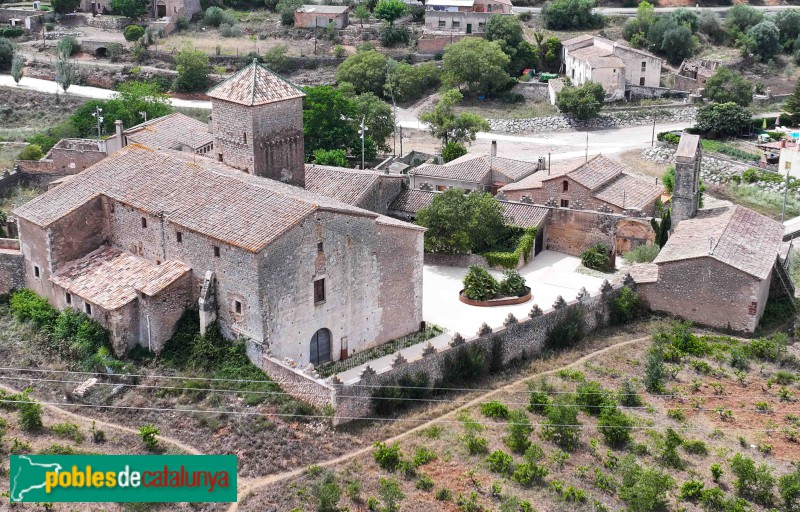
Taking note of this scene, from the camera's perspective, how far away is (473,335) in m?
42.9

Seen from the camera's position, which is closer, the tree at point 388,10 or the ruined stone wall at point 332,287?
the ruined stone wall at point 332,287

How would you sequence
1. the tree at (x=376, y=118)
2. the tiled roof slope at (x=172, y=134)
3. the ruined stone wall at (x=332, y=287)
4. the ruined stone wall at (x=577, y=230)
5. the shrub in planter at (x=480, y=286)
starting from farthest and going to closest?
the tree at (x=376, y=118)
the tiled roof slope at (x=172, y=134)
the ruined stone wall at (x=577, y=230)
the shrub in planter at (x=480, y=286)
the ruined stone wall at (x=332, y=287)

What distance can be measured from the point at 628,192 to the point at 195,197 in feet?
74.1

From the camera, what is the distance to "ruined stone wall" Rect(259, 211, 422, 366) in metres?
38.7

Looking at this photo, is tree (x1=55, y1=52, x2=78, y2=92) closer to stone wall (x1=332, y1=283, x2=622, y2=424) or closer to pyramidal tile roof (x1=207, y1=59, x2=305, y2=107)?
pyramidal tile roof (x1=207, y1=59, x2=305, y2=107)

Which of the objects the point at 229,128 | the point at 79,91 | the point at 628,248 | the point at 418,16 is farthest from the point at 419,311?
the point at 418,16

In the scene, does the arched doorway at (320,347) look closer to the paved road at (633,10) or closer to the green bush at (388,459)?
the green bush at (388,459)

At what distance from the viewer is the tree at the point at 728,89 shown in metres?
79.6

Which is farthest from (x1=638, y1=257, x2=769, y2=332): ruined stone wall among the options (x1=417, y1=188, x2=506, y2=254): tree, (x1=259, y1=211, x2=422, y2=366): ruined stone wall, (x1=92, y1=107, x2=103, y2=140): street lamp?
(x1=92, y1=107, x2=103, y2=140): street lamp

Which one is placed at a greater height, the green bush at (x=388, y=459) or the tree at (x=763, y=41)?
the tree at (x=763, y=41)

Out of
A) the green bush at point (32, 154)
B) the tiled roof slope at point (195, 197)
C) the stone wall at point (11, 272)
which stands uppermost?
the tiled roof slope at point (195, 197)

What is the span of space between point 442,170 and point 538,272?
1055 centimetres

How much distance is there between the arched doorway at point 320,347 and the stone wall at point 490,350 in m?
3.51

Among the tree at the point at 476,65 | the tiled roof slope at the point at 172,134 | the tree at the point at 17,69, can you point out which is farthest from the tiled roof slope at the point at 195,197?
the tree at the point at 17,69
